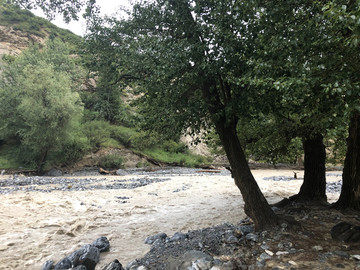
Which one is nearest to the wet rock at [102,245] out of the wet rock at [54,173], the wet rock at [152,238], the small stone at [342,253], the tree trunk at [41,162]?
the wet rock at [152,238]

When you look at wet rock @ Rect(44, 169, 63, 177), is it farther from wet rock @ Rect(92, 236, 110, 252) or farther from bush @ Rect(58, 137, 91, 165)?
wet rock @ Rect(92, 236, 110, 252)

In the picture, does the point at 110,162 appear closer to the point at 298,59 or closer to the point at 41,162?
the point at 41,162

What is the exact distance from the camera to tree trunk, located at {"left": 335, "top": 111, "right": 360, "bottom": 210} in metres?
6.56

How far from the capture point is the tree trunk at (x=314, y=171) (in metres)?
8.96

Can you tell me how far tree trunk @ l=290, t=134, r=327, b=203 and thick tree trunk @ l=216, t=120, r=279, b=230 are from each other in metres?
3.78

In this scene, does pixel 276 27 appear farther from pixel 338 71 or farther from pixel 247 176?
pixel 247 176

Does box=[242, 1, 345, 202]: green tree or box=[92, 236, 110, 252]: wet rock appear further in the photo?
box=[92, 236, 110, 252]: wet rock

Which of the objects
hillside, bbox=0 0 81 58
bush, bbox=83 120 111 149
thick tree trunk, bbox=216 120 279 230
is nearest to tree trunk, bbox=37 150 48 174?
bush, bbox=83 120 111 149

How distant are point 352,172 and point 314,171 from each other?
226 centimetres

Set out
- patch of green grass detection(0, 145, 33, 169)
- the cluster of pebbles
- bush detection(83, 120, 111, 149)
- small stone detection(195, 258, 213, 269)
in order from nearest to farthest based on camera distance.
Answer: small stone detection(195, 258, 213, 269) → the cluster of pebbles → patch of green grass detection(0, 145, 33, 169) → bush detection(83, 120, 111, 149)

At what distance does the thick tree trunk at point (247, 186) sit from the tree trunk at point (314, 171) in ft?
12.4

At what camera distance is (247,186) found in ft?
20.6

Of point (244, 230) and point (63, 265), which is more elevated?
point (244, 230)

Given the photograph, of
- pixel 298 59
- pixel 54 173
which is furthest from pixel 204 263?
pixel 54 173
